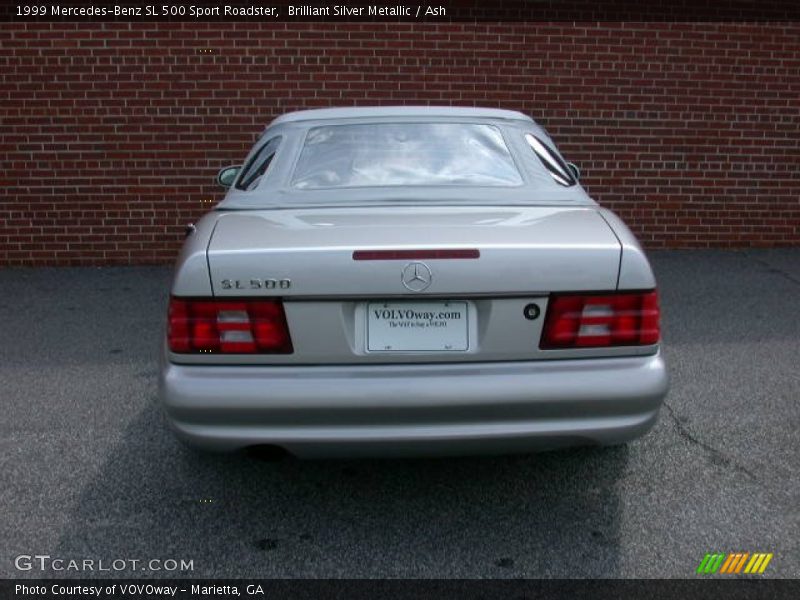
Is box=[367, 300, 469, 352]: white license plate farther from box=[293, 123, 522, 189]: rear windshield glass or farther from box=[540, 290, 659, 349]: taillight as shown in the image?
box=[293, 123, 522, 189]: rear windshield glass

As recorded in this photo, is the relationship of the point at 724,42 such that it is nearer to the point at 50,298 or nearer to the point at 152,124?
the point at 152,124

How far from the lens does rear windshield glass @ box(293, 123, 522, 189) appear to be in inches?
145

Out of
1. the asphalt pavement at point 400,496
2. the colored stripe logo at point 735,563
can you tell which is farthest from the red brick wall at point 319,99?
the colored stripe logo at point 735,563

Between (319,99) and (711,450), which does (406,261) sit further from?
(319,99)

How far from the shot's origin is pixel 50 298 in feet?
23.6

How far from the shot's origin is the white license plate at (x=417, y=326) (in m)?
2.80

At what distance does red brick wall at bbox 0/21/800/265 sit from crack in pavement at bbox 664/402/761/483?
16.3 feet

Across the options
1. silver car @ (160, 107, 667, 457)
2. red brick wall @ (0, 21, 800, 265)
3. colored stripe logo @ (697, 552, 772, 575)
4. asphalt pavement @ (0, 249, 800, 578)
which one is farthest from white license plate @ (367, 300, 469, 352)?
red brick wall @ (0, 21, 800, 265)

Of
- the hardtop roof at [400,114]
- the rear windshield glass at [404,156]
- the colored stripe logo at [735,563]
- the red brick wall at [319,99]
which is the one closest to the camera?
the colored stripe logo at [735,563]

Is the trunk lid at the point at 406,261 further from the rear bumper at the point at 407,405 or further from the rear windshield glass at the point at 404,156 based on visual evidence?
the rear windshield glass at the point at 404,156

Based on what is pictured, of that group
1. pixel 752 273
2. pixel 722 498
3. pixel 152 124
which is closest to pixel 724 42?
pixel 752 273

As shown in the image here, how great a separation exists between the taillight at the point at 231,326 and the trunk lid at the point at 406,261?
0.05 metres

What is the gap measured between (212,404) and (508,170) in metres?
1.71

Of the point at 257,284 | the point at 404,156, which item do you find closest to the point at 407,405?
the point at 257,284
